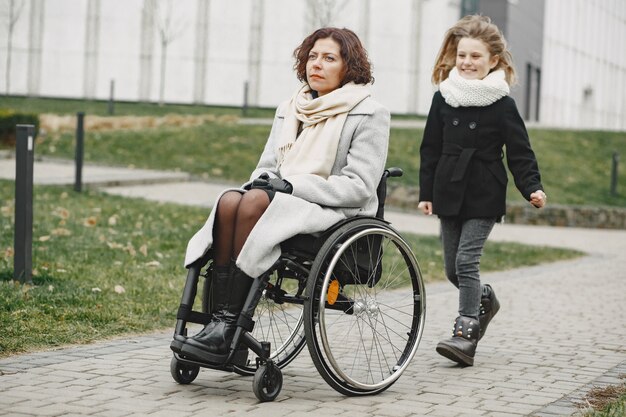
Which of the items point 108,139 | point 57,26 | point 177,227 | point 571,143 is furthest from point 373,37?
point 177,227

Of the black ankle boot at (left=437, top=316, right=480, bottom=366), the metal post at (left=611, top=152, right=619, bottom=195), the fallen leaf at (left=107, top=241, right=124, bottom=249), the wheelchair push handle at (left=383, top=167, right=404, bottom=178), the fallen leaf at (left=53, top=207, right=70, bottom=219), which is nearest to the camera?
the wheelchair push handle at (left=383, top=167, right=404, bottom=178)

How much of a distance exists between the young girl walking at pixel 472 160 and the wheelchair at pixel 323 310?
0.47 m

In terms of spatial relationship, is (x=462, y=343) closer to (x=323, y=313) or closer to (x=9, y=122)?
(x=323, y=313)

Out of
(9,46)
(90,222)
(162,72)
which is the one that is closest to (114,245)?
(90,222)

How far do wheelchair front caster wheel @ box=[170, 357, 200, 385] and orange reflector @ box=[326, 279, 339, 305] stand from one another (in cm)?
65

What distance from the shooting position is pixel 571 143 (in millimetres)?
26328

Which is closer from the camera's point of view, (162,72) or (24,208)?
(24,208)

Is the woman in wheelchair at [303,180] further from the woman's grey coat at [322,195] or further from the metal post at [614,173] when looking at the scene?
the metal post at [614,173]

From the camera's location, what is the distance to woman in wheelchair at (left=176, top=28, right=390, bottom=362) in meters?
4.66

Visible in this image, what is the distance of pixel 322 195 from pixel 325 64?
0.67 metres

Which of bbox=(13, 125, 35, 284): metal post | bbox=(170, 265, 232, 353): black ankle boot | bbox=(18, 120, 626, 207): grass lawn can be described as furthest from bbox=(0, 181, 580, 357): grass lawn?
bbox=(18, 120, 626, 207): grass lawn

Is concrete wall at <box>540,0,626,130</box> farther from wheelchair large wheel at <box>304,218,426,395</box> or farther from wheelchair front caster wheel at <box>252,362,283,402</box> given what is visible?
wheelchair front caster wheel at <box>252,362,283,402</box>

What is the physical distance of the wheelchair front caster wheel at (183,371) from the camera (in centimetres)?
488

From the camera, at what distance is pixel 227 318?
15.3ft
